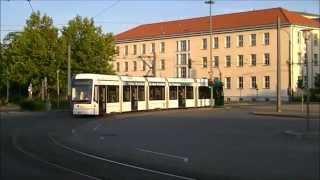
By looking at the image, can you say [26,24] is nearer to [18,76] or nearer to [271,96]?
[18,76]

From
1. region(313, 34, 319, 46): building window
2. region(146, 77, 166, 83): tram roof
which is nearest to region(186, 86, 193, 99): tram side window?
→ region(146, 77, 166, 83): tram roof

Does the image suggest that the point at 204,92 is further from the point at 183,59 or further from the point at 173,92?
the point at 183,59

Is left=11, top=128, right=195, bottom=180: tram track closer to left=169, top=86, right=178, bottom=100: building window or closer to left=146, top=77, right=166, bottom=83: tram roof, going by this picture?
left=146, top=77, right=166, bottom=83: tram roof

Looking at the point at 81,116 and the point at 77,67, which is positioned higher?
the point at 77,67

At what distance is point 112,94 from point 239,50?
239 ft

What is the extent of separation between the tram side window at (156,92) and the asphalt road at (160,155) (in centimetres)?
2561

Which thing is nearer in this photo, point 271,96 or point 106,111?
point 106,111

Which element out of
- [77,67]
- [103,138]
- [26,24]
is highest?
[26,24]

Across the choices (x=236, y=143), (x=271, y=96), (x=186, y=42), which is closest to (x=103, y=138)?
(x=236, y=143)

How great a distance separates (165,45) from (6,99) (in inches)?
2121

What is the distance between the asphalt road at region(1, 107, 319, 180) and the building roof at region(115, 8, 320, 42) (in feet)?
290

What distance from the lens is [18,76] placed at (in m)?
75.2

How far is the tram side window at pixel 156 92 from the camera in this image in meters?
55.9

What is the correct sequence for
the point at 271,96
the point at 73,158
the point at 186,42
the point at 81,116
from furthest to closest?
the point at 186,42, the point at 271,96, the point at 81,116, the point at 73,158
